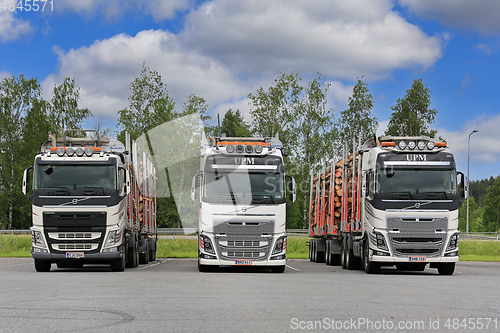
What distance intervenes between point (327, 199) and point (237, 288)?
13270 millimetres

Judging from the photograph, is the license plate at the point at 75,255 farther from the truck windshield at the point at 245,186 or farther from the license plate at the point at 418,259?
the license plate at the point at 418,259

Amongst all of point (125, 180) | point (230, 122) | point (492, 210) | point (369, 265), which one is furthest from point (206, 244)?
point (492, 210)

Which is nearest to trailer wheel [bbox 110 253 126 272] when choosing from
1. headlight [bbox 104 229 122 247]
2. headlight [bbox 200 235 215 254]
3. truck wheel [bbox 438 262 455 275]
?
headlight [bbox 104 229 122 247]

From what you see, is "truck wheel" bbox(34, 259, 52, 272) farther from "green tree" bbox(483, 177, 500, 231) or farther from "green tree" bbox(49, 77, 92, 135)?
"green tree" bbox(483, 177, 500, 231)

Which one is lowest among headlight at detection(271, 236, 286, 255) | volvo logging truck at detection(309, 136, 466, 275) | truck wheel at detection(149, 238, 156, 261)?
truck wheel at detection(149, 238, 156, 261)

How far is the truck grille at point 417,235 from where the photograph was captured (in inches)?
689

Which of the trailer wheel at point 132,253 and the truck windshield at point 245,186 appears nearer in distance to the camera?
the truck windshield at point 245,186

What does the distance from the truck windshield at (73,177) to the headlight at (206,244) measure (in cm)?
302

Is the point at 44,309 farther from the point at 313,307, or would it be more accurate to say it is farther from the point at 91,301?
the point at 313,307

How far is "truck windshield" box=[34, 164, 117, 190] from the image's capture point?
17.4 m

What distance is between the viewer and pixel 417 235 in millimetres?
17516

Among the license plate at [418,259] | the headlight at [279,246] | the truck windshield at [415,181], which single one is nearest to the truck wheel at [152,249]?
the headlight at [279,246]

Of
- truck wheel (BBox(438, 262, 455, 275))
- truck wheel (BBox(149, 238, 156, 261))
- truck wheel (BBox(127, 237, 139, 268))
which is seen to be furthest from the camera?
truck wheel (BBox(149, 238, 156, 261))

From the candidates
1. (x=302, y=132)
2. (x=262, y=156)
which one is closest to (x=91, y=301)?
(x=262, y=156)
